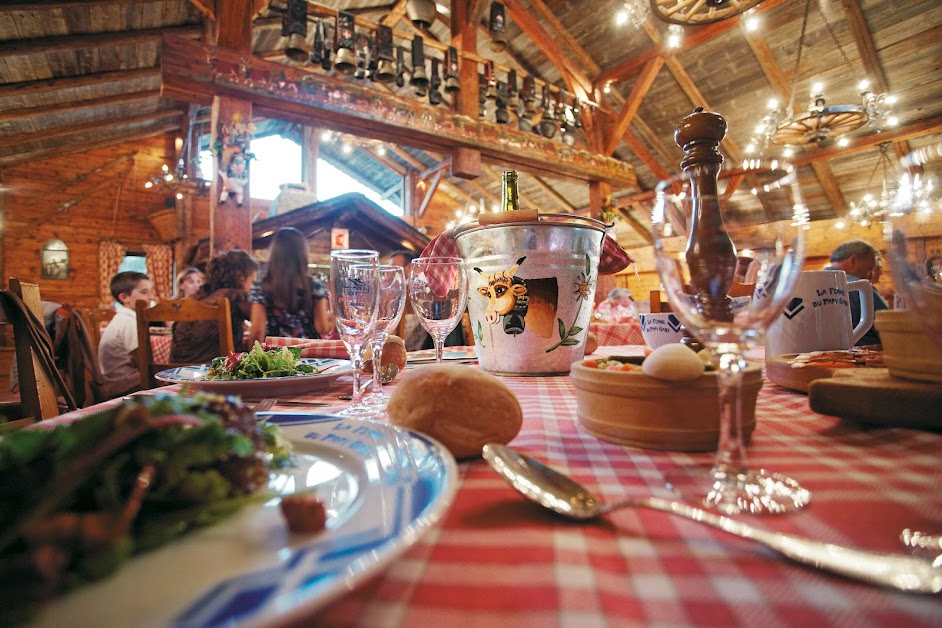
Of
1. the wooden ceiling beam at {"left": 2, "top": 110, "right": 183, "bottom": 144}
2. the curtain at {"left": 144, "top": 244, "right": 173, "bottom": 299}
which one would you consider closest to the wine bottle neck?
the wooden ceiling beam at {"left": 2, "top": 110, "right": 183, "bottom": 144}

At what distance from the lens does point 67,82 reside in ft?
16.6

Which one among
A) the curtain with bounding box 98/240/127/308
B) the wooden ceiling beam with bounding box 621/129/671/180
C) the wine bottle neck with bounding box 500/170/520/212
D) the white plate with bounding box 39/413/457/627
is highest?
the wooden ceiling beam with bounding box 621/129/671/180

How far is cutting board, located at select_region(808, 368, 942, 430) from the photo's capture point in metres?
0.46

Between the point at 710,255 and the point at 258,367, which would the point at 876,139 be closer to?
the point at 710,255

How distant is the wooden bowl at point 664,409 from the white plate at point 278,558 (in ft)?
0.70

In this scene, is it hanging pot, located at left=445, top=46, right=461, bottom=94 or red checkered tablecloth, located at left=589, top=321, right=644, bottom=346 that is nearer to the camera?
red checkered tablecloth, located at left=589, top=321, right=644, bottom=346

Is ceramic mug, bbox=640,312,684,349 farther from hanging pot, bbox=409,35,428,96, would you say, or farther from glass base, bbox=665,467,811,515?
hanging pot, bbox=409,35,428,96

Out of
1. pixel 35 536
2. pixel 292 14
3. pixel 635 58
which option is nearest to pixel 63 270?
pixel 292 14

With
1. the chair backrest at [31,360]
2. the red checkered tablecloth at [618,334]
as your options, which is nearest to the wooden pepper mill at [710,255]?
the chair backrest at [31,360]

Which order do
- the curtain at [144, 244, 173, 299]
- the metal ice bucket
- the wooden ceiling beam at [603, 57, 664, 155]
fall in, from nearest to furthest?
1. the metal ice bucket
2. the wooden ceiling beam at [603, 57, 664, 155]
3. the curtain at [144, 244, 173, 299]

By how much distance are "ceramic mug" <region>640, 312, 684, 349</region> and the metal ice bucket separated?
21cm

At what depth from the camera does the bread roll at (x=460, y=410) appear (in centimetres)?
44

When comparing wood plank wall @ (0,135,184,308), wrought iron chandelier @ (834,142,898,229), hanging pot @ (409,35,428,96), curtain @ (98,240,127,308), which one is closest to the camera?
hanging pot @ (409,35,428,96)

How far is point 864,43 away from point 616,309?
434 centimetres
